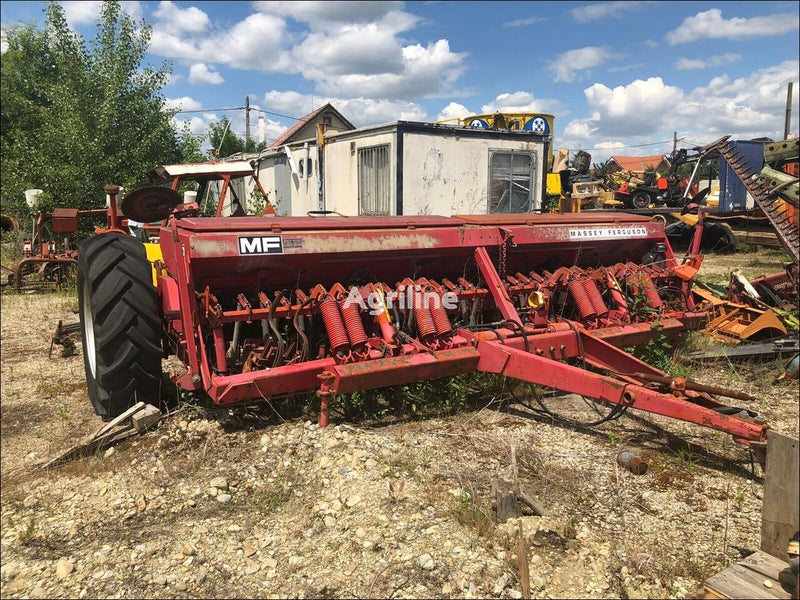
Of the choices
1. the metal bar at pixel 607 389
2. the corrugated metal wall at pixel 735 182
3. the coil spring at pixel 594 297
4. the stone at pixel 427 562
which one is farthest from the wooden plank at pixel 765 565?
the corrugated metal wall at pixel 735 182

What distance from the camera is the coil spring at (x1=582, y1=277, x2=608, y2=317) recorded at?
4.66 m

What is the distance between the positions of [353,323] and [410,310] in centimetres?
48

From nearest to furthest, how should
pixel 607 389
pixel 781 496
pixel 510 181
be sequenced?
pixel 781 496, pixel 607 389, pixel 510 181

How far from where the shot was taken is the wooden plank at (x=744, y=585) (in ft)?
6.32

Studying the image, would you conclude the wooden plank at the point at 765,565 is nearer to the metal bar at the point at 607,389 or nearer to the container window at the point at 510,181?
the metal bar at the point at 607,389

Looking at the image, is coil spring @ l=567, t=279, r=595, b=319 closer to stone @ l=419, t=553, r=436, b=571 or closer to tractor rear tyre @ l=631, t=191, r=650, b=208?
stone @ l=419, t=553, r=436, b=571

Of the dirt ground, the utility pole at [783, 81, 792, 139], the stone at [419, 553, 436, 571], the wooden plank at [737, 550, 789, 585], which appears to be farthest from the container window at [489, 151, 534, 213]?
the utility pole at [783, 81, 792, 139]

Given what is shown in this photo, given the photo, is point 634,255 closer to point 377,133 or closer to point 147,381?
point 147,381

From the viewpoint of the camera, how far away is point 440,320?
409 cm

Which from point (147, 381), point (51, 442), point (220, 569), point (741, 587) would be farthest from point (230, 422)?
point (741, 587)

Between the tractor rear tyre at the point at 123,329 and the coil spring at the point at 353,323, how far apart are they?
3.84 feet

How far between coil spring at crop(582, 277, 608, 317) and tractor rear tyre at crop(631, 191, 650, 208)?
13.7m

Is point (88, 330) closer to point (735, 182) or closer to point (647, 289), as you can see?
point (647, 289)

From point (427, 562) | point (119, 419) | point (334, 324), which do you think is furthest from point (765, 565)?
point (119, 419)
